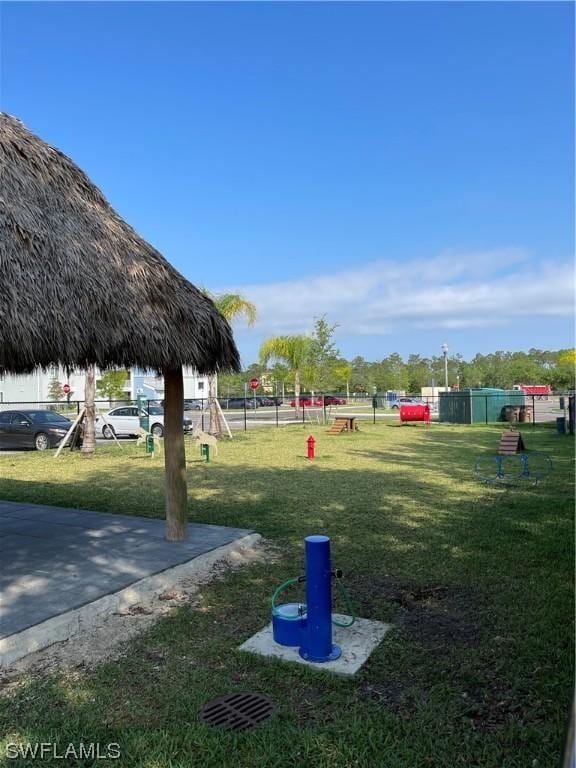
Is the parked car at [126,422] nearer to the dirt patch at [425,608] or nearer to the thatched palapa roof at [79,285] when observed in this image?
the thatched palapa roof at [79,285]

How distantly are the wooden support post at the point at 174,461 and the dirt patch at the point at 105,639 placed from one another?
999mm

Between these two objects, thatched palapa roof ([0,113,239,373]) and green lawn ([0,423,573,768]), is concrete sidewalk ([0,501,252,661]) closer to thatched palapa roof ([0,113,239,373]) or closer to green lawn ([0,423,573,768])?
green lawn ([0,423,573,768])

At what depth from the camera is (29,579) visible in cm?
529

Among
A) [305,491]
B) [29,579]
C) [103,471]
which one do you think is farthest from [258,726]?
[103,471]

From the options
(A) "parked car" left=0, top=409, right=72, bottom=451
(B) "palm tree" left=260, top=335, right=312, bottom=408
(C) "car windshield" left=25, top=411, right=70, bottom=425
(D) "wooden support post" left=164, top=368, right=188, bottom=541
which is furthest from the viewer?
(B) "palm tree" left=260, top=335, right=312, bottom=408

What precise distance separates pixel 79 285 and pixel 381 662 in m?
3.83

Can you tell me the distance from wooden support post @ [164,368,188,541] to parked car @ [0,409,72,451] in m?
13.4

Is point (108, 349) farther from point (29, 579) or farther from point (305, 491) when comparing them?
point (305, 491)

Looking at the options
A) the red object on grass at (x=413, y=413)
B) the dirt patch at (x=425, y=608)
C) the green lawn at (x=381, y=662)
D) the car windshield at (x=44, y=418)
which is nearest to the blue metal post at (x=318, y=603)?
the green lawn at (x=381, y=662)

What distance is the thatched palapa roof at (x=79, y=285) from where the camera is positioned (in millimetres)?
4688

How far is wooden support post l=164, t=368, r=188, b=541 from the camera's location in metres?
6.61

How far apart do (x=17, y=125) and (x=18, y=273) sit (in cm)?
264

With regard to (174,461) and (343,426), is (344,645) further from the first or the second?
(343,426)

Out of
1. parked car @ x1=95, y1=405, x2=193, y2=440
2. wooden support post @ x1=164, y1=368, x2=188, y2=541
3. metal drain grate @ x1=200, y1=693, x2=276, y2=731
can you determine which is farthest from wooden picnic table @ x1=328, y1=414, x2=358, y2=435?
metal drain grate @ x1=200, y1=693, x2=276, y2=731
